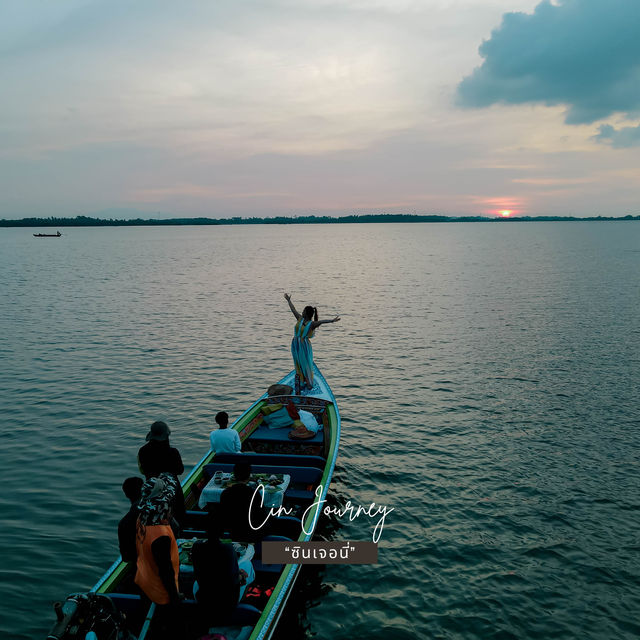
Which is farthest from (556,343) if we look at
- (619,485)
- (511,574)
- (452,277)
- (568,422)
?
(452,277)

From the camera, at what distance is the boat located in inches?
258

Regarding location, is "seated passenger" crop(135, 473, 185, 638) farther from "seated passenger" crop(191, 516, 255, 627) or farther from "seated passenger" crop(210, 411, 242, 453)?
"seated passenger" crop(210, 411, 242, 453)

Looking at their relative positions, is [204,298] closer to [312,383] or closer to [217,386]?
[217,386]

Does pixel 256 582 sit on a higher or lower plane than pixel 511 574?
higher

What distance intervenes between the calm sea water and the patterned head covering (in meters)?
4.37

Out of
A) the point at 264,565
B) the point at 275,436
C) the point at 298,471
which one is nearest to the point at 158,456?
the point at 264,565

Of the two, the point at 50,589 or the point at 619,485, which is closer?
the point at 50,589

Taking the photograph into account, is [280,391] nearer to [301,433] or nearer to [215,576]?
[301,433]

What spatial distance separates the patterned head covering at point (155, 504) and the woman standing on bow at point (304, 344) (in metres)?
9.34

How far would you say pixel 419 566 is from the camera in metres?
10.4

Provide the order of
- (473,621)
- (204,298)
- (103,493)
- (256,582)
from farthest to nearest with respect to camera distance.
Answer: (204,298) → (103,493) → (473,621) → (256,582)

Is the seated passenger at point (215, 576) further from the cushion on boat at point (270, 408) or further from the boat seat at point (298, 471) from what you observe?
the cushion on boat at point (270, 408)

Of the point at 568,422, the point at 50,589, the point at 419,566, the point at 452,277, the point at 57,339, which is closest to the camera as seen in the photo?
the point at 50,589

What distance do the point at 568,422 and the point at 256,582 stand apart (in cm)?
1363
